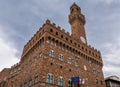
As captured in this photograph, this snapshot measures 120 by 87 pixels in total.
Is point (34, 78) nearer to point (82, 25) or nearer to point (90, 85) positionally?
point (90, 85)

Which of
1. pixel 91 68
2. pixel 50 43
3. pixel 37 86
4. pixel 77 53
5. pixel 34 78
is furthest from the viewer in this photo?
pixel 91 68

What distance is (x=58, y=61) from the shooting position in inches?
1043

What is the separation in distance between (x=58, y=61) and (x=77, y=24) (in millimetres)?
17638

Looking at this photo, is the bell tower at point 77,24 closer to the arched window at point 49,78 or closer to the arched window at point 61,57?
the arched window at point 61,57

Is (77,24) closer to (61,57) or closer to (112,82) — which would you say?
(61,57)

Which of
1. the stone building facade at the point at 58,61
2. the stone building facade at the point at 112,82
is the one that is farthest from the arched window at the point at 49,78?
the stone building facade at the point at 112,82

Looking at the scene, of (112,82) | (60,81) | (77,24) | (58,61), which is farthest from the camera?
(77,24)

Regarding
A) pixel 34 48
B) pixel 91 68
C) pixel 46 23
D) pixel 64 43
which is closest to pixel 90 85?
pixel 91 68

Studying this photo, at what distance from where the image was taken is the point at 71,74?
2778 centimetres

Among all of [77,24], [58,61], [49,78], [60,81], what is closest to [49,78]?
[49,78]

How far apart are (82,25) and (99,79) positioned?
59.2 ft

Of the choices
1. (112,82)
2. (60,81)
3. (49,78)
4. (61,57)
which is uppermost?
(61,57)

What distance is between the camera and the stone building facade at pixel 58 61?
2386 cm

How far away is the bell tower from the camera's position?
3797cm
